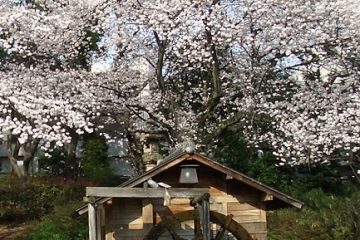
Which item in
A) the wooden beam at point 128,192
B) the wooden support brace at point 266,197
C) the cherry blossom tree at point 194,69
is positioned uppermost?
the cherry blossom tree at point 194,69

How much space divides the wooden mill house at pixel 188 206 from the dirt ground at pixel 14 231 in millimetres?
7018

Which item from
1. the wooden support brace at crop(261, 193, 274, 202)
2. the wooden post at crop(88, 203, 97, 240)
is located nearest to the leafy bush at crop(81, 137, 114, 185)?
the wooden support brace at crop(261, 193, 274, 202)

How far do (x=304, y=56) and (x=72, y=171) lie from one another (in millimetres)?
13446

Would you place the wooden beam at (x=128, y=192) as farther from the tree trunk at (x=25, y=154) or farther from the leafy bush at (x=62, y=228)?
the tree trunk at (x=25, y=154)

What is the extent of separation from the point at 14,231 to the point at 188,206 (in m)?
8.82

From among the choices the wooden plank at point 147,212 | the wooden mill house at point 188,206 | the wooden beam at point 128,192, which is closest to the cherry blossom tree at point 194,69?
the wooden mill house at point 188,206

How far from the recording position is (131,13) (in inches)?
687

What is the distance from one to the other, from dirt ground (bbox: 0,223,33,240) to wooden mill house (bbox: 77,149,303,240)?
702 centimetres

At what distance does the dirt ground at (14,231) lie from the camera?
1758 cm

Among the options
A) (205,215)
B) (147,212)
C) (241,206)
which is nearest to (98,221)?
(147,212)

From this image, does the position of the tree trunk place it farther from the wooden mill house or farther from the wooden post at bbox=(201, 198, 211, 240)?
the wooden post at bbox=(201, 198, 211, 240)

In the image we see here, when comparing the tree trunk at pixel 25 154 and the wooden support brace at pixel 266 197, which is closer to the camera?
the wooden support brace at pixel 266 197

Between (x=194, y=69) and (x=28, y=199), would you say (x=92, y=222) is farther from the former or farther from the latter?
(x=28, y=199)

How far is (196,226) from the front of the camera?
35.9ft
